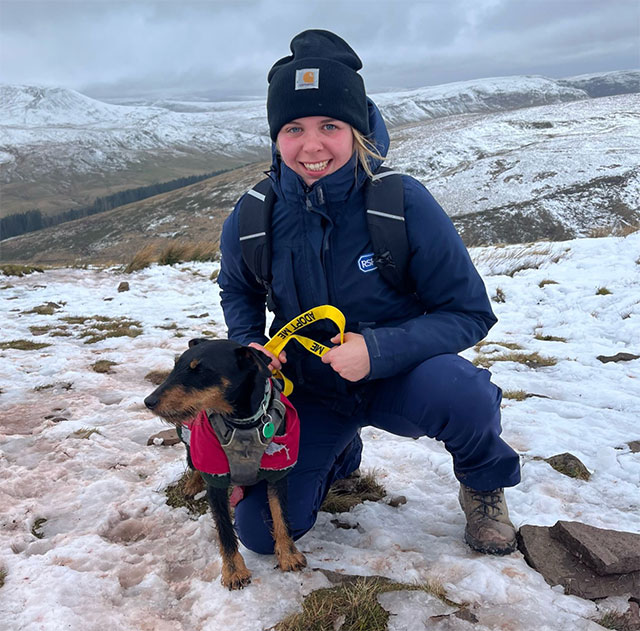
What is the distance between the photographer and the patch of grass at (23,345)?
6951mm

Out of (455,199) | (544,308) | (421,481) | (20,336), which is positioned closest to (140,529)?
(421,481)

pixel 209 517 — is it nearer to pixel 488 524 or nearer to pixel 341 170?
pixel 488 524

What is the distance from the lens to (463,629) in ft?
7.08

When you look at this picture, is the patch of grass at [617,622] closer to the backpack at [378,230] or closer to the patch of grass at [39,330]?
the backpack at [378,230]

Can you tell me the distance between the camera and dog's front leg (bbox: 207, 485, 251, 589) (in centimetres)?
255

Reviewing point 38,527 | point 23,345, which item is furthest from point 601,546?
point 23,345

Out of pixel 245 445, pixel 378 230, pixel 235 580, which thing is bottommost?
pixel 235 580

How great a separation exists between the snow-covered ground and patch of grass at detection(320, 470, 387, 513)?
0.08 m

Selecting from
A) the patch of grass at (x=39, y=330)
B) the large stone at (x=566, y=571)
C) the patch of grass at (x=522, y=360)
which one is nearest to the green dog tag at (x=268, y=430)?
the large stone at (x=566, y=571)

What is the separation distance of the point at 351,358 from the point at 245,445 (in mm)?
733

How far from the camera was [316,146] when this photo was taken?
2920 mm

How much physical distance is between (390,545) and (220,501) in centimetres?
102

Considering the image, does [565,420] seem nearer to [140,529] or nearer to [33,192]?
[140,529]

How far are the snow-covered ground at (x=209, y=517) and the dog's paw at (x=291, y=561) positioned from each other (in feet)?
0.16
